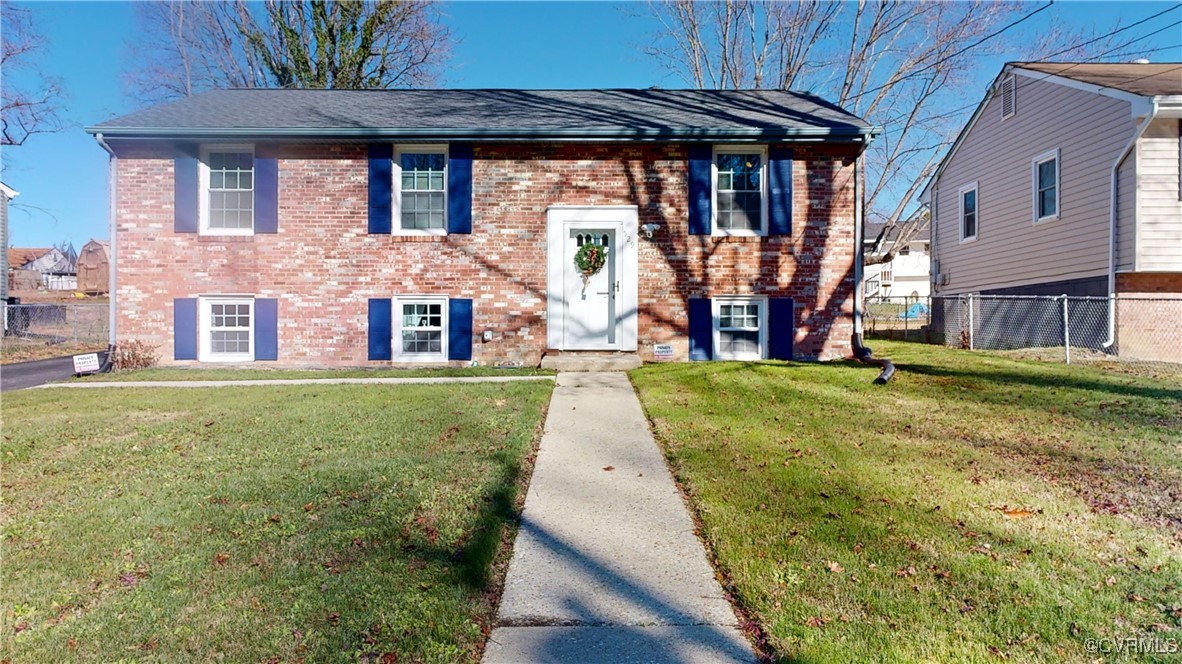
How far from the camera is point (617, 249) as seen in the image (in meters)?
10.6

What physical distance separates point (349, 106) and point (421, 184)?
9.40 ft

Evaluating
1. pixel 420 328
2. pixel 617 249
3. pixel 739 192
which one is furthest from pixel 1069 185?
pixel 420 328

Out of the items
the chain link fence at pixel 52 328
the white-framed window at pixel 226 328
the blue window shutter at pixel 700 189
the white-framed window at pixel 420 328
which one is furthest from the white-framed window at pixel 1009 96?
the chain link fence at pixel 52 328

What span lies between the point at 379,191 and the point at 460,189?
145 cm

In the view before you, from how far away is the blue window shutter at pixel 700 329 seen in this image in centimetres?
1064

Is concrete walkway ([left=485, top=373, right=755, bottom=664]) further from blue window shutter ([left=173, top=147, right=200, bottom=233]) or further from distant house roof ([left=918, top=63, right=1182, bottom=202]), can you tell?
distant house roof ([left=918, top=63, right=1182, bottom=202])

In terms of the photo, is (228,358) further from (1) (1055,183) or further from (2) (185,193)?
(1) (1055,183)

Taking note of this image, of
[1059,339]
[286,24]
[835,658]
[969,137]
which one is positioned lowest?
[835,658]

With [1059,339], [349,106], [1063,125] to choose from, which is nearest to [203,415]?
[349,106]

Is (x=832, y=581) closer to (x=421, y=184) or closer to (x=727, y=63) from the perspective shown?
(x=421, y=184)

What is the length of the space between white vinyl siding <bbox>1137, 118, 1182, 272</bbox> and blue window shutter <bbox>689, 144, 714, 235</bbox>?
7.84m

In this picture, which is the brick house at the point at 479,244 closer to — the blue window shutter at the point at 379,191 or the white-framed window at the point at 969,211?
the blue window shutter at the point at 379,191

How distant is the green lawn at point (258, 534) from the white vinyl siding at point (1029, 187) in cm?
1240

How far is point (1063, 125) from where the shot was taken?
501 inches
